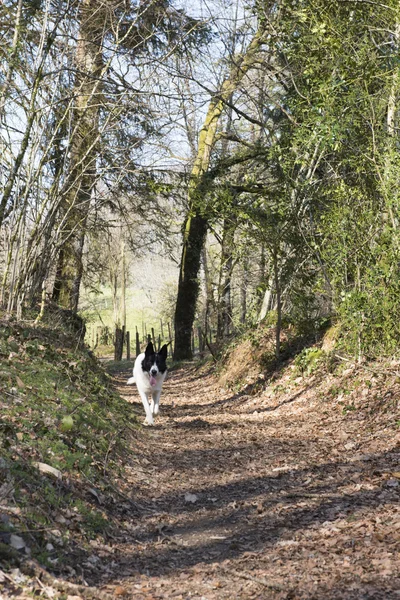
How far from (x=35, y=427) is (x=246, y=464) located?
2.98m

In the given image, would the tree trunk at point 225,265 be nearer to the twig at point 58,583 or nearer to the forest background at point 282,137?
the forest background at point 282,137

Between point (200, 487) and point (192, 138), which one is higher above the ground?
point (192, 138)

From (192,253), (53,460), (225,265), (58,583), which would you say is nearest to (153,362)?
(53,460)

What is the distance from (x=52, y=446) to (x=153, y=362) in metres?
5.96

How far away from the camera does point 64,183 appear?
39.9 ft

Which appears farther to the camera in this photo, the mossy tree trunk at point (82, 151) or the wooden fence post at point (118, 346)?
the wooden fence post at point (118, 346)

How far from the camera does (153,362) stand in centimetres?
Result: 1187

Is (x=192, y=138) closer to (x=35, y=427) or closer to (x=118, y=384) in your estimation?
(x=118, y=384)

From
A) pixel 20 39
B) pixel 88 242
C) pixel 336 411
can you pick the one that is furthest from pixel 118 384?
pixel 20 39

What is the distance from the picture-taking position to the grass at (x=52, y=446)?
4438 mm

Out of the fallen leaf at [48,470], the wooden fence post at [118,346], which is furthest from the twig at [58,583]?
the wooden fence post at [118,346]

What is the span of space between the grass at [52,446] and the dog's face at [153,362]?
3.65 feet

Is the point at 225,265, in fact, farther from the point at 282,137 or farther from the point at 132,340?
the point at 132,340

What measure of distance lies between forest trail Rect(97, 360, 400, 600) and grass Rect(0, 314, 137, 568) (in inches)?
14.3
